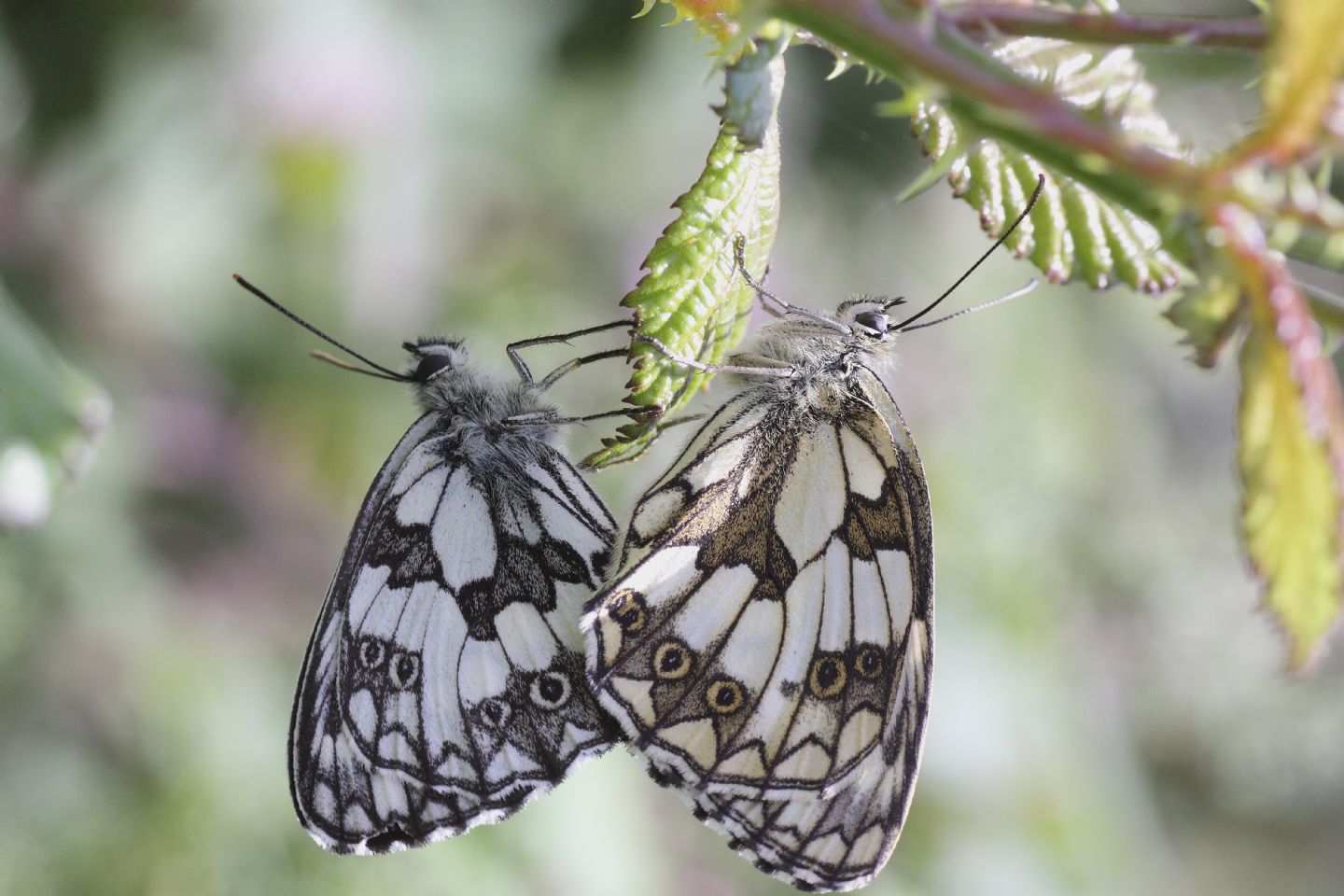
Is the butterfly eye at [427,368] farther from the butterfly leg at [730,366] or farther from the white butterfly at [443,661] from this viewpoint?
the butterfly leg at [730,366]

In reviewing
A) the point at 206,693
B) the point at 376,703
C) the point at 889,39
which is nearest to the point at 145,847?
the point at 206,693

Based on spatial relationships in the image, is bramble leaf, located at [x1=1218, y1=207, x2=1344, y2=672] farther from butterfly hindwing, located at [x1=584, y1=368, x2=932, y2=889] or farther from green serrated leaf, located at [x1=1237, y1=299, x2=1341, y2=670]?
butterfly hindwing, located at [x1=584, y1=368, x2=932, y2=889]

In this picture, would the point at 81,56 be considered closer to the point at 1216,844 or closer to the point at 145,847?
the point at 145,847

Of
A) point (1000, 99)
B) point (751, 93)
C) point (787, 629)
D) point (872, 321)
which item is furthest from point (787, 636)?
point (1000, 99)

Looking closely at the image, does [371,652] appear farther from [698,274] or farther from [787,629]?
A: [698,274]

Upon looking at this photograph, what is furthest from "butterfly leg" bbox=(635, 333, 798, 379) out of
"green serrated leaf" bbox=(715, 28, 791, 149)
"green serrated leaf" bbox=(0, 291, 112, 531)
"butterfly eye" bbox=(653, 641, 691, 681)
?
"green serrated leaf" bbox=(0, 291, 112, 531)

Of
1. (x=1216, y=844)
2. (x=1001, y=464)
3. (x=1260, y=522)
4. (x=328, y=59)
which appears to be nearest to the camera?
(x=1260, y=522)

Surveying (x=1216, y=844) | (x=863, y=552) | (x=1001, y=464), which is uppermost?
(x=1001, y=464)
